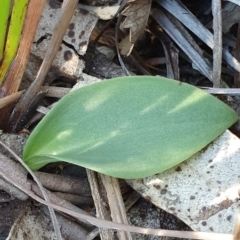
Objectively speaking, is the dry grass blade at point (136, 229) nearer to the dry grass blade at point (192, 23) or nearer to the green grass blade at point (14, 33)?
the green grass blade at point (14, 33)

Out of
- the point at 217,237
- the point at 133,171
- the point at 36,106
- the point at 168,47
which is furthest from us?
the point at 168,47

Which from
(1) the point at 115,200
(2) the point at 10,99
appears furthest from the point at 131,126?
(2) the point at 10,99

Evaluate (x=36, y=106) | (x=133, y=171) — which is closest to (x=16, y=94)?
(x=36, y=106)

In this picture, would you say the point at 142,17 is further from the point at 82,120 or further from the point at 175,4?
the point at 82,120

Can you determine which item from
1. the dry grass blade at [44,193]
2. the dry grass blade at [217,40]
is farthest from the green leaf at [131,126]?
the dry grass blade at [217,40]

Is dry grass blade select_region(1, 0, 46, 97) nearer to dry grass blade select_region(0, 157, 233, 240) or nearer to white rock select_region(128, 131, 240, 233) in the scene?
dry grass blade select_region(0, 157, 233, 240)

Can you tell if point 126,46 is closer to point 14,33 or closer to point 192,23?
point 192,23

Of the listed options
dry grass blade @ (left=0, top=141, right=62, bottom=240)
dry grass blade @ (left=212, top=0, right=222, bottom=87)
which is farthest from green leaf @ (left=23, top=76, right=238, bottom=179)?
dry grass blade @ (left=212, top=0, right=222, bottom=87)
